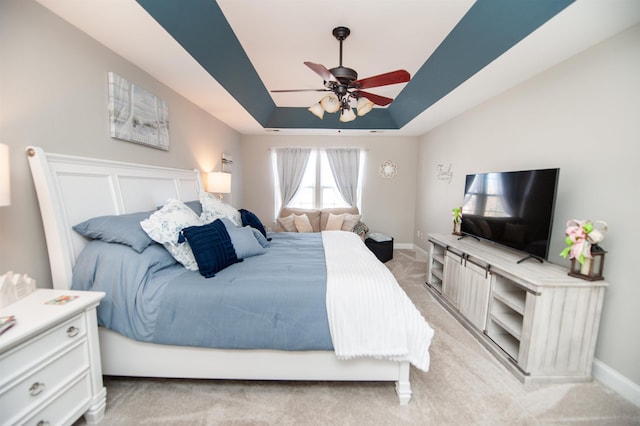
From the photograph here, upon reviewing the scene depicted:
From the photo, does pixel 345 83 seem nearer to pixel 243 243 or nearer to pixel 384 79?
pixel 384 79

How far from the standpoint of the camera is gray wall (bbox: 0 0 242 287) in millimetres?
1387

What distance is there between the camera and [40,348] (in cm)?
114

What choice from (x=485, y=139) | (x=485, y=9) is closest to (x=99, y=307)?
(x=485, y=9)

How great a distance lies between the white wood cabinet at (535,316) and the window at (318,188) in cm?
339

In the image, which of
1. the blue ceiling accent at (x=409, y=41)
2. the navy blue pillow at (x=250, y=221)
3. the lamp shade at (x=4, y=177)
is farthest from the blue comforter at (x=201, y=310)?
the blue ceiling accent at (x=409, y=41)

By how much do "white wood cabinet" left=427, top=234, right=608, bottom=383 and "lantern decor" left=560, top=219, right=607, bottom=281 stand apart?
73 mm

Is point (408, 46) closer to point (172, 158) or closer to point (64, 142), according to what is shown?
point (172, 158)

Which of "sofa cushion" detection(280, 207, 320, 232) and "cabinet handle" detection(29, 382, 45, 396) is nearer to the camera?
"cabinet handle" detection(29, 382, 45, 396)

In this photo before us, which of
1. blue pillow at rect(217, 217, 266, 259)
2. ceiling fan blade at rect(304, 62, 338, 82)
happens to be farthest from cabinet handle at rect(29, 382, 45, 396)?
ceiling fan blade at rect(304, 62, 338, 82)

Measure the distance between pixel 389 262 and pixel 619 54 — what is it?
3465mm

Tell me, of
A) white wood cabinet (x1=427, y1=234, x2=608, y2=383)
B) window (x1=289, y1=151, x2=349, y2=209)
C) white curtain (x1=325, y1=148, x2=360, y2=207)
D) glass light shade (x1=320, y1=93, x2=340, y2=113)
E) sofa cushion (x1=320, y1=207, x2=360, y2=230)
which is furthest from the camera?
window (x1=289, y1=151, x2=349, y2=209)

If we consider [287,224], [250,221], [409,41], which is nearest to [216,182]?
[250,221]

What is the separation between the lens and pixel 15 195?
143 centimetres

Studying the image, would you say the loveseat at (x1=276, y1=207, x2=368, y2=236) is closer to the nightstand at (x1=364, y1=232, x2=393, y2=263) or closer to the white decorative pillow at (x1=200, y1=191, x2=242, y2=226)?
the nightstand at (x1=364, y1=232, x2=393, y2=263)
